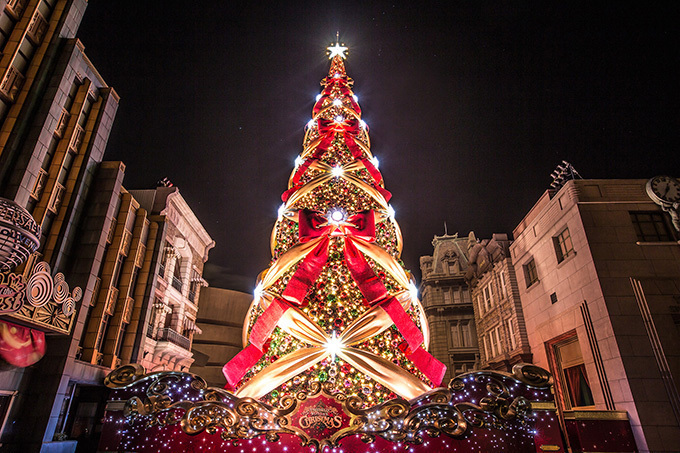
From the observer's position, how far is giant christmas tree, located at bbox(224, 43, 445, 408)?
2.36m

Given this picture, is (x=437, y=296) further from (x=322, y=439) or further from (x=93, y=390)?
(x=322, y=439)

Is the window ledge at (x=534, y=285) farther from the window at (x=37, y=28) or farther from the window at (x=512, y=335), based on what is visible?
the window at (x=37, y=28)

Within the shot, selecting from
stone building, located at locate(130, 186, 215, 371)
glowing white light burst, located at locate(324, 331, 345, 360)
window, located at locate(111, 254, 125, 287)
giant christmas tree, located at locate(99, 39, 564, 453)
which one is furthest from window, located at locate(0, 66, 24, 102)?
glowing white light burst, located at locate(324, 331, 345, 360)

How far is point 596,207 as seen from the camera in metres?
11.7

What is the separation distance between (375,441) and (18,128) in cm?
1416

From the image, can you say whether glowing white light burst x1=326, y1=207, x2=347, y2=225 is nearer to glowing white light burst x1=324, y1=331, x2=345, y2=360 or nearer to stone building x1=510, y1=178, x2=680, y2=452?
glowing white light burst x1=324, y1=331, x2=345, y2=360

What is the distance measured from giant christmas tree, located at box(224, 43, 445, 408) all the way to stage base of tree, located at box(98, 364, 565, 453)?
7.8 inches

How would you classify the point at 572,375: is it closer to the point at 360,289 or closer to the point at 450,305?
the point at 360,289

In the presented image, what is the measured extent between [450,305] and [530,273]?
1170 cm

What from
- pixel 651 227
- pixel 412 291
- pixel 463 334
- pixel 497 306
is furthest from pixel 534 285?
pixel 412 291

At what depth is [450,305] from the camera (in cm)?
2652

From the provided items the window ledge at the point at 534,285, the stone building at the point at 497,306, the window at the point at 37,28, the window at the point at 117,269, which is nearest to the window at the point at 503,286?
the stone building at the point at 497,306

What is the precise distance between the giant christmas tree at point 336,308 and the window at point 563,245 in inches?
462

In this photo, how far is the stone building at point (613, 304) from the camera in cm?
894
